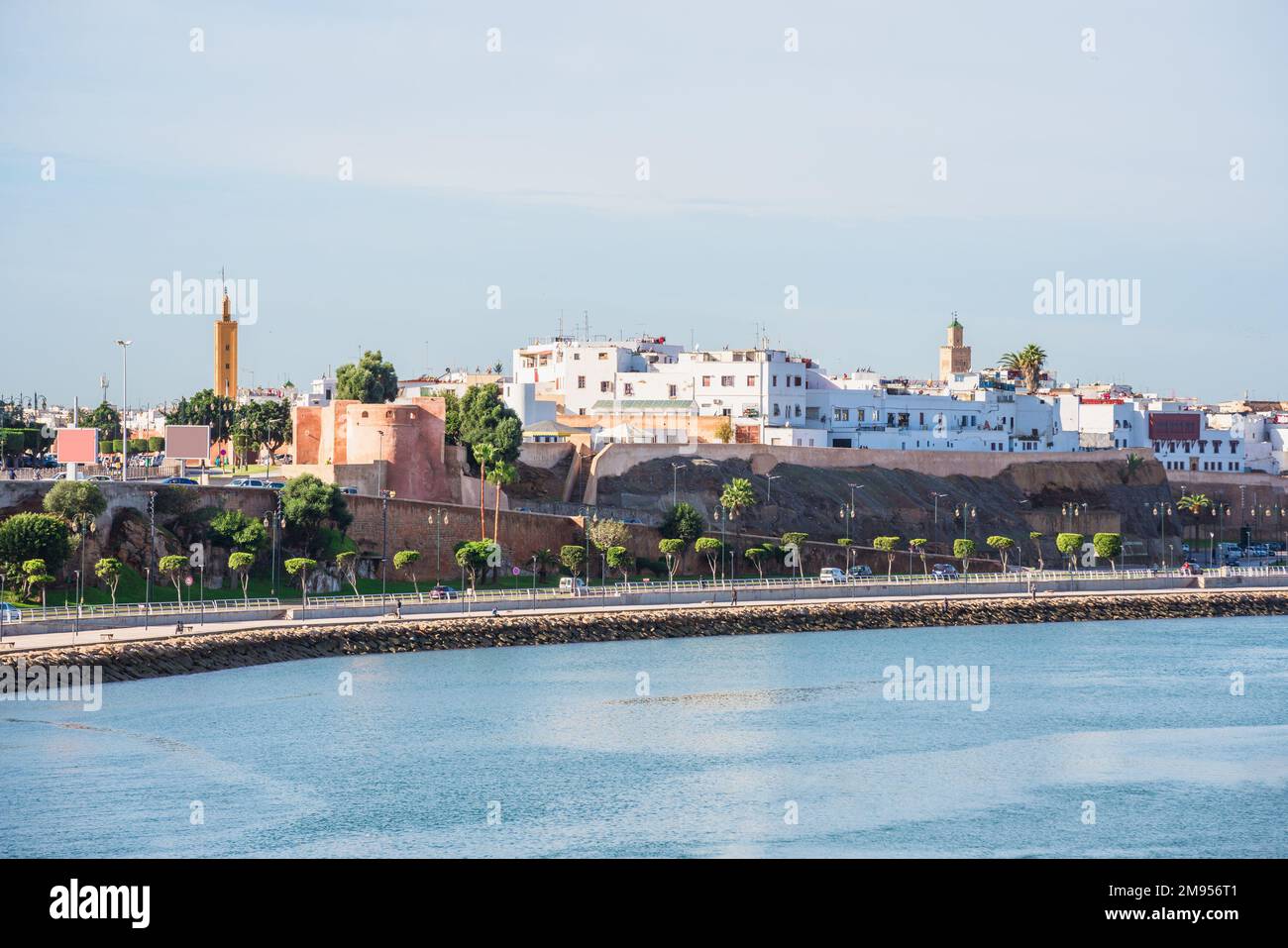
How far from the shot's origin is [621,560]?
259 ft

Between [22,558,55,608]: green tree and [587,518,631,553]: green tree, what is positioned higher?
[587,518,631,553]: green tree

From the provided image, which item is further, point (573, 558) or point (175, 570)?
point (573, 558)

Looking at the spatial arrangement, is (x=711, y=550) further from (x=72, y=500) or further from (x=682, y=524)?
(x=72, y=500)

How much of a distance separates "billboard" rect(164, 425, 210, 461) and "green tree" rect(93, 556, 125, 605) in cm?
1219

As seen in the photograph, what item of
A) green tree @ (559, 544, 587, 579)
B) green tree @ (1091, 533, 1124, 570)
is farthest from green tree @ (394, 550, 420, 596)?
green tree @ (1091, 533, 1124, 570)

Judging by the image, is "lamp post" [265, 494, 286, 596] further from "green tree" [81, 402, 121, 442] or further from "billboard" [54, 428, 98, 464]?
"green tree" [81, 402, 121, 442]

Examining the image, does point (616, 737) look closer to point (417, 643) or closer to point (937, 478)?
point (417, 643)

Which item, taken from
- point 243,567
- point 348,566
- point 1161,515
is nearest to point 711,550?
point 348,566

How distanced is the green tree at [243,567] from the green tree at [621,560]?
15.6 m

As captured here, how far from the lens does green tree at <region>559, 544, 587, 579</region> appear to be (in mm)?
78875

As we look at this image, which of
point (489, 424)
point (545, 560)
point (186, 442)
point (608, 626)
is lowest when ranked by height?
point (608, 626)

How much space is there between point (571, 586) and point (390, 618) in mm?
10905
